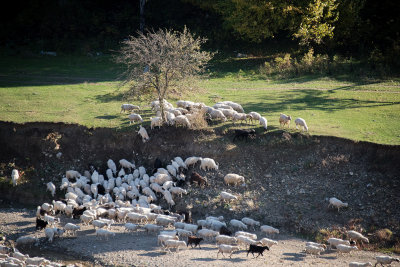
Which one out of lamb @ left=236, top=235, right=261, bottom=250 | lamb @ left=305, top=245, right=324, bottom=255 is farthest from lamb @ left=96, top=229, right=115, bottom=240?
lamb @ left=305, top=245, right=324, bottom=255

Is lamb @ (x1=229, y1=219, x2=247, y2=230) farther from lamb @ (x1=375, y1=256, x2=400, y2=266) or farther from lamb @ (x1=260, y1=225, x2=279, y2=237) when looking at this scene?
lamb @ (x1=375, y1=256, x2=400, y2=266)

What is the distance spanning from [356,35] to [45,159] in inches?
1189

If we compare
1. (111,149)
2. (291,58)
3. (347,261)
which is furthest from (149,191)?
(291,58)

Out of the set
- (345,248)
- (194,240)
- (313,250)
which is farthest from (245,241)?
(345,248)

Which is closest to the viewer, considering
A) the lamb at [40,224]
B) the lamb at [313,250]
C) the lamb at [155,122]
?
the lamb at [313,250]

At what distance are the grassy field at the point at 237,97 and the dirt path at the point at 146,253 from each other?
836cm

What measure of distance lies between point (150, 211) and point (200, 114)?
7471 mm

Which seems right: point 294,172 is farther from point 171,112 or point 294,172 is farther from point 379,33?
point 379,33

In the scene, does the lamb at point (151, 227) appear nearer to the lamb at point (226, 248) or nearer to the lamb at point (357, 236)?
the lamb at point (226, 248)

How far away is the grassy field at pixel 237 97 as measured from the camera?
88.4ft

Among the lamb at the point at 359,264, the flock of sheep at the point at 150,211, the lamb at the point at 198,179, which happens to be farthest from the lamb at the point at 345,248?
the lamb at the point at 198,179

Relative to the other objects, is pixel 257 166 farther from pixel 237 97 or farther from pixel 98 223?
pixel 237 97

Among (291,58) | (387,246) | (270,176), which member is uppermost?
(291,58)

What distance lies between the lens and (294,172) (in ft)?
76.0
